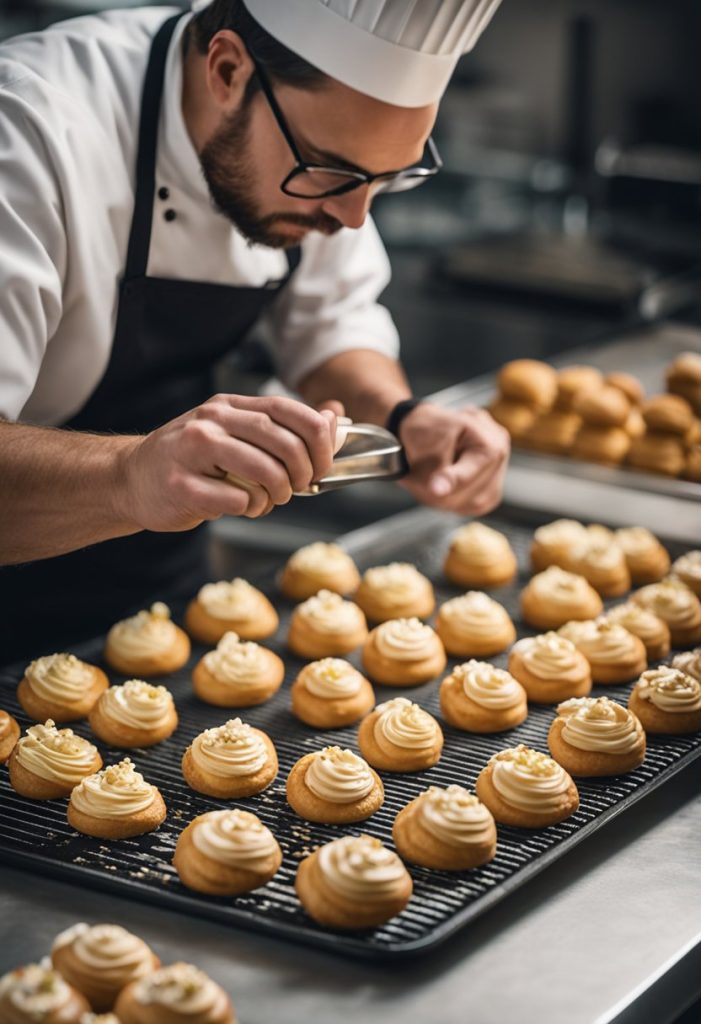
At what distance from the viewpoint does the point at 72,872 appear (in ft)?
5.71

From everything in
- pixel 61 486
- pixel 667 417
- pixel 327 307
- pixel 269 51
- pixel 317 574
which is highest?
pixel 269 51

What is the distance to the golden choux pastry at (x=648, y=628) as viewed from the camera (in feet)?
7.98

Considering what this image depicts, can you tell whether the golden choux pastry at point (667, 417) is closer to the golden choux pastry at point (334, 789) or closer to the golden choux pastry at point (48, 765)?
the golden choux pastry at point (334, 789)

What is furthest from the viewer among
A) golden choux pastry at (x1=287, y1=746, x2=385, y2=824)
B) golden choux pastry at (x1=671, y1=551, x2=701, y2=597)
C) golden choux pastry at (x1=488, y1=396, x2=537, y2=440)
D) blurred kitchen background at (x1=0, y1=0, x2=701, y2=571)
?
blurred kitchen background at (x1=0, y1=0, x2=701, y2=571)

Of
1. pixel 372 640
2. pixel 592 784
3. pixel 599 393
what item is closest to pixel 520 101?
pixel 599 393

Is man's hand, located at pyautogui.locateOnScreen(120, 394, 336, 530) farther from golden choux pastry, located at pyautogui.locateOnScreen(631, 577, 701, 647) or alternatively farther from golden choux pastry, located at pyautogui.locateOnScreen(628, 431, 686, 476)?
golden choux pastry, located at pyautogui.locateOnScreen(628, 431, 686, 476)

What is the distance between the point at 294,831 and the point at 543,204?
165 inches

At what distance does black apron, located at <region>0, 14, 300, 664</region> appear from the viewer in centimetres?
242

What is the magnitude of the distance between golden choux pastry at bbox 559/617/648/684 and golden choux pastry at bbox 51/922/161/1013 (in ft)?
3.52

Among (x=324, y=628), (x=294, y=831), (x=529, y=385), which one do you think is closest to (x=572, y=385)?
(x=529, y=385)

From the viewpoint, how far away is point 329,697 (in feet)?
7.22

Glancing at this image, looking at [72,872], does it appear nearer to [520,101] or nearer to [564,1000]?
[564,1000]

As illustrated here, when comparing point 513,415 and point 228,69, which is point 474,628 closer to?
point 513,415

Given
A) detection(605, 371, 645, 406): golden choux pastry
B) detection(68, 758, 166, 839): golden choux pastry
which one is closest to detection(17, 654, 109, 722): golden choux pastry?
detection(68, 758, 166, 839): golden choux pastry
